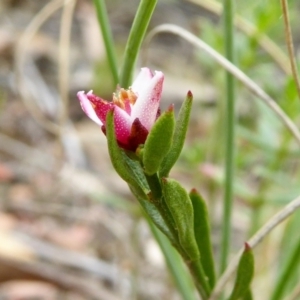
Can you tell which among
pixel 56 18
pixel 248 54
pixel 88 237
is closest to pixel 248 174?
pixel 88 237

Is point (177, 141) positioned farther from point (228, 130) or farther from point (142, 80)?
point (228, 130)

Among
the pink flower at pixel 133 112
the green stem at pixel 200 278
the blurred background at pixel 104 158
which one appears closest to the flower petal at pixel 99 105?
the pink flower at pixel 133 112

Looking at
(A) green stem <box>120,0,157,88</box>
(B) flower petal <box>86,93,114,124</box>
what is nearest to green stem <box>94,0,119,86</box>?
(A) green stem <box>120,0,157,88</box>

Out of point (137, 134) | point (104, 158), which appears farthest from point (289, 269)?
point (104, 158)

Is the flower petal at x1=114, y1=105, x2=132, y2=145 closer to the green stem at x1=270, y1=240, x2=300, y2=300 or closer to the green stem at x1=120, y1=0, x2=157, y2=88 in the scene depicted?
the green stem at x1=120, y1=0, x2=157, y2=88

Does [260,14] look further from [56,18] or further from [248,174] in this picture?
[56,18]

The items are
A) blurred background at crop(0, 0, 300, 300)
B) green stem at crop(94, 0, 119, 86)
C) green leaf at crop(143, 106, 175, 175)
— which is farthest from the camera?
blurred background at crop(0, 0, 300, 300)

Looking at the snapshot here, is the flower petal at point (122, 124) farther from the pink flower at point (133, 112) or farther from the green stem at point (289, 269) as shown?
the green stem at point (289, 269)
